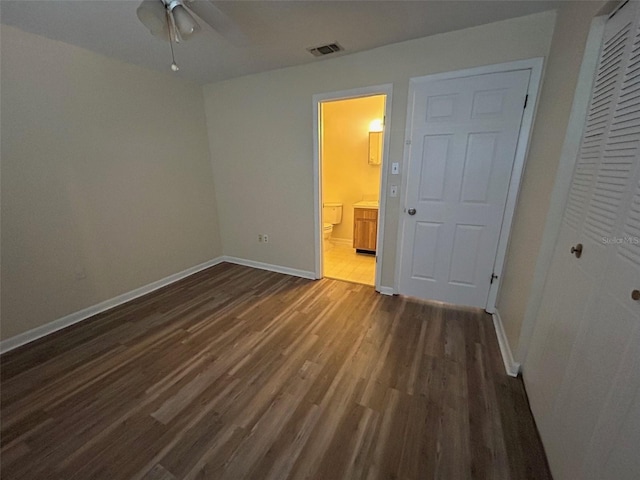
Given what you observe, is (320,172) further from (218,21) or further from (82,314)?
(82,314)

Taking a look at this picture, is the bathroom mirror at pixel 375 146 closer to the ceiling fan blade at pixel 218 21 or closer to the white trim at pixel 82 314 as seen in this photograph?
the ceiling fan blade at pixel 218 21

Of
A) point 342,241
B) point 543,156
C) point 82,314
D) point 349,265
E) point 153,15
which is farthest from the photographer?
point 342,241

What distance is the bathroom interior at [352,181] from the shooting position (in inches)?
147

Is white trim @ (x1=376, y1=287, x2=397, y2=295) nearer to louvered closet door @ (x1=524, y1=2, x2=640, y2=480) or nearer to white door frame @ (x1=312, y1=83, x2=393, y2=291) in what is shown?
white door frame @ (x1=312, y1=83, x2=393, y2=291)

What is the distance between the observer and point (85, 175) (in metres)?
2.19

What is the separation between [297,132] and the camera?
2730mm

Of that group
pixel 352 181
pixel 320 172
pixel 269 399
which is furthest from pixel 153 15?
pixel 352 181

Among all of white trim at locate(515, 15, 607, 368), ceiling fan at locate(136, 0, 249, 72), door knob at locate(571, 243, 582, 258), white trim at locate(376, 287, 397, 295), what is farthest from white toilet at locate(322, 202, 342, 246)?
door knob at locate(571, 243, 582, 258)

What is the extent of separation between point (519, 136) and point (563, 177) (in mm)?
798

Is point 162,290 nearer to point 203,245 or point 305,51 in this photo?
point 203,245

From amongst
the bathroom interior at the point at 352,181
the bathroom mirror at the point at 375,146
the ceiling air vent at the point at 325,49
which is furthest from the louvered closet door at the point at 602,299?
the bathroom mirror at the point at 375,146

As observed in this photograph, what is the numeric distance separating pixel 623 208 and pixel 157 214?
3.52 metres

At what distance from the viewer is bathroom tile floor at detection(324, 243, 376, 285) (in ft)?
10.4

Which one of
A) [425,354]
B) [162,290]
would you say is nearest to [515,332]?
[425,354]
